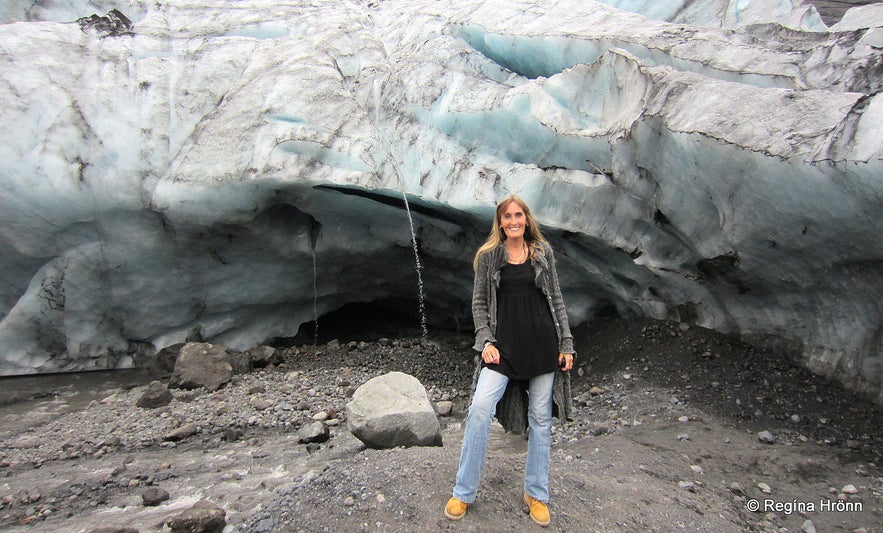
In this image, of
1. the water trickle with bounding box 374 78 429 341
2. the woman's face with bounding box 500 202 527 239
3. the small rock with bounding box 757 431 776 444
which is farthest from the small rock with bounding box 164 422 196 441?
the small rock with bounding box 757 431 776 444

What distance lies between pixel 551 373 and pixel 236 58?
6144 mm

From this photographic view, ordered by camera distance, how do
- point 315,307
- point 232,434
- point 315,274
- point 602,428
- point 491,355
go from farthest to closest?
point 315,307 → point 315,274 → point 232,434 → point 602,428 → point 491,355

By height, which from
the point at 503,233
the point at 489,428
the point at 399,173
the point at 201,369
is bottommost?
the point at 201,369

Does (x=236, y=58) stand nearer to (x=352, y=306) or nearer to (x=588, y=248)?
(x=352, y=306)

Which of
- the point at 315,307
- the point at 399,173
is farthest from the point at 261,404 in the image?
the point at 399,173

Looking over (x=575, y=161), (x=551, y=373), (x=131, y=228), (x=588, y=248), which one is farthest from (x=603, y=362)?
(x=131, y=228)

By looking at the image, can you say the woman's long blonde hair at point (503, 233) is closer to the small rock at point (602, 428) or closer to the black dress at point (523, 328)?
the black dress at point (523, 328)

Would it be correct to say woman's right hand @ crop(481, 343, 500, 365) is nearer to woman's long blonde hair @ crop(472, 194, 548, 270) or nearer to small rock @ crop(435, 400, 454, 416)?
woman's long blonde hair @ crop(472, 194, 548, 270)

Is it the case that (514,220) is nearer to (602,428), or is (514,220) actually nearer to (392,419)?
(392,419)

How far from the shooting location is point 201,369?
625 centimetres

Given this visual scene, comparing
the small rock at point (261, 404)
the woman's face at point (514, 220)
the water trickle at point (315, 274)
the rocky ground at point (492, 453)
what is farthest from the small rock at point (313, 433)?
the woman's face at point (514, 220)

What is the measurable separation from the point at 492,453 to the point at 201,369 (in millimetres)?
3632

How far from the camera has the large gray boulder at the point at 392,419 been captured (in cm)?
430

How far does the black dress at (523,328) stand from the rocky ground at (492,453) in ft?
2.55
